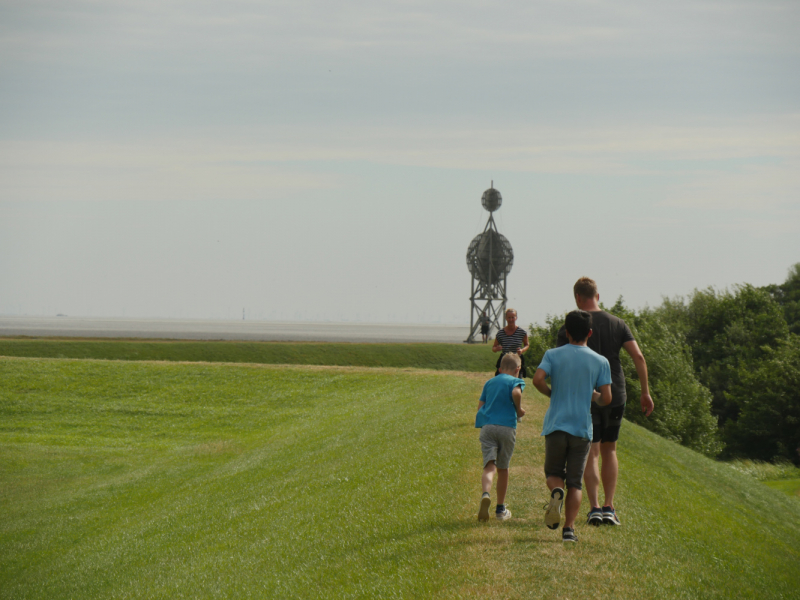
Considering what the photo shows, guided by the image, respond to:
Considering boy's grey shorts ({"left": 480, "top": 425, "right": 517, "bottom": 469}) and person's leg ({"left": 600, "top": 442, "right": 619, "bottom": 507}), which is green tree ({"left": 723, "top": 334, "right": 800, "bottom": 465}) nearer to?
person's leg ({"left": 600, "top": 442, "right": 619, "bottom": 507})

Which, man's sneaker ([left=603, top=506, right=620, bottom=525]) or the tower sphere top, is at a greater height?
the tower sphere top

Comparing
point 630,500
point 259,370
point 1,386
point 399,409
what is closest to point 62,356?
point 1,386

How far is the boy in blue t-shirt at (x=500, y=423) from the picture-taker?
9.48m

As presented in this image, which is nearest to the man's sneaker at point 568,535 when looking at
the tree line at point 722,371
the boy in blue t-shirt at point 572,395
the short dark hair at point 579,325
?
the boy in blue t-shirt at point 572,395

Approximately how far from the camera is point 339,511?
14.0m

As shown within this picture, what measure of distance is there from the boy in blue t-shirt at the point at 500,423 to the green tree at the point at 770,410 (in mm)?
48526

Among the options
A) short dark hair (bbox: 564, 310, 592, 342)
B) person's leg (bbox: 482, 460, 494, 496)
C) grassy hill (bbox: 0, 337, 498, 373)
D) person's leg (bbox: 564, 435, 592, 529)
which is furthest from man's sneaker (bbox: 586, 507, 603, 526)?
grassy hill (bbox: 0, 337, 498, 373)

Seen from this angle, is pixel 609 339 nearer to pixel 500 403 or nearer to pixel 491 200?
pixel 500 403

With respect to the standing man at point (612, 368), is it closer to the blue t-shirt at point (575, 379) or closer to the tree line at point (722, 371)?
the blue t-shirt at point (575, 379)

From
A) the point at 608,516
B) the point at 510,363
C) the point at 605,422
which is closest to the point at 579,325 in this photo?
the point at 605,422

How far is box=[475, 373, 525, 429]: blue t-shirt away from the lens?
9500mm

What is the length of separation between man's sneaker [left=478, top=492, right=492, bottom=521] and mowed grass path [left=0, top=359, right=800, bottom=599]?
0.38 ft

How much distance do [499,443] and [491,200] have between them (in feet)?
204

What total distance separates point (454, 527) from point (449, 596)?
7.60 feet
